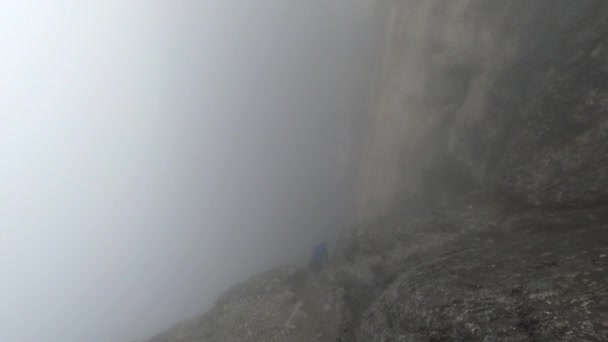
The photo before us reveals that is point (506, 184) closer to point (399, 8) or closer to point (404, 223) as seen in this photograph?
point (404, 223)

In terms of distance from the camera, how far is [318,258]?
55.9m

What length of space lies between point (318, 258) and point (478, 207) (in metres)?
24.8

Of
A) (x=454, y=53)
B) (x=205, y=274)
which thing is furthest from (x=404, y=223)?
(x=205, y=274)

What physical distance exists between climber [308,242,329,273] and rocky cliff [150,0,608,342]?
A: 2191mm

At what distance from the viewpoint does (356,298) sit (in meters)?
39.3

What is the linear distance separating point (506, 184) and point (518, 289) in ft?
58.8

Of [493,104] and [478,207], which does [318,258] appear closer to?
[478,207]

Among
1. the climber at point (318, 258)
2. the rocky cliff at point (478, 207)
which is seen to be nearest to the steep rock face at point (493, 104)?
the rocky cliff at point (478, 207)

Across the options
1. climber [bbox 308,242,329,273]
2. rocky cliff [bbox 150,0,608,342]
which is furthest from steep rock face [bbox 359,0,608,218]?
climber [bbox 308,242,329,273]

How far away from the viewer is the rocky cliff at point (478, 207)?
21797 mm

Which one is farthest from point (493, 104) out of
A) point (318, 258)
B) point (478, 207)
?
point (318, 258)

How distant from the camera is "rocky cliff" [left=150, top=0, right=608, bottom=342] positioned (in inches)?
858

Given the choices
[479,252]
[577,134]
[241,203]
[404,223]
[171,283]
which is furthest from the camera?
[241,203]

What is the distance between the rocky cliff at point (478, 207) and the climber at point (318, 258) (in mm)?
2191
